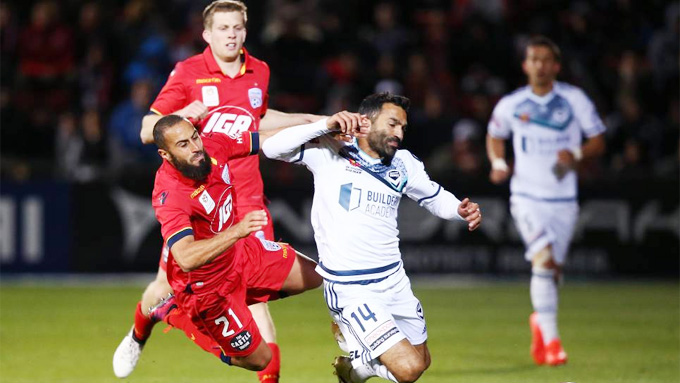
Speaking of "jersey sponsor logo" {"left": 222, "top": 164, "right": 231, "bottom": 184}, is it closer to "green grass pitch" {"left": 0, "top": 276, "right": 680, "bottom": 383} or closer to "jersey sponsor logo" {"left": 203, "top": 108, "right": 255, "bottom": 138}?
"jersey sponsor logo" {"left": 203, "top": 108, "right": 255, "bottom": 138}

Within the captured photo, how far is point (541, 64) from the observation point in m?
9.70

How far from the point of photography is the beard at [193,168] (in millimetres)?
6758

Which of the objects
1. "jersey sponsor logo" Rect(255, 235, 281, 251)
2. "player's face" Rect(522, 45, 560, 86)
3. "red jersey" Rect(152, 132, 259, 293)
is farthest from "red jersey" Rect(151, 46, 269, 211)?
"player's face" Rect(522, 45, 560, 86)

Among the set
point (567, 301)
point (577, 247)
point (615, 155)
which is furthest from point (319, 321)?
point (615, 155)

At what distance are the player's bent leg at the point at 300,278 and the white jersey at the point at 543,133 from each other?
2.93 metres

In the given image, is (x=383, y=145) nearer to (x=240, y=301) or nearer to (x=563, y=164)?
(x=240, y=301)

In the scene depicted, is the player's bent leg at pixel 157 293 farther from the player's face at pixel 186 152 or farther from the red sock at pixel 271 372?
the player's face at pixel 186 152

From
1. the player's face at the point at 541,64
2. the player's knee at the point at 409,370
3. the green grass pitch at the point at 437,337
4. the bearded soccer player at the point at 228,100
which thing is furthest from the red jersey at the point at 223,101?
the player's face at the point at 541,64

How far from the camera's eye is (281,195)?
15.3 meters

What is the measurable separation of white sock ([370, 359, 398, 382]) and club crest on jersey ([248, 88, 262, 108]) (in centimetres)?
215

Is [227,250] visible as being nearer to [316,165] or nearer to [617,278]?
[316,165]

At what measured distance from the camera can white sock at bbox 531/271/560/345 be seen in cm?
948

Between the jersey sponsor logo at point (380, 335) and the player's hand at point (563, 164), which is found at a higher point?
the player's hand at point (563, 164)

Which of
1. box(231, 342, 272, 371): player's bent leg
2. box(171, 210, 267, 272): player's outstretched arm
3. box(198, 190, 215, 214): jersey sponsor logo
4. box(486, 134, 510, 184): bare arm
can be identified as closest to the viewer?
box(171, 210, 267, 272): player's outstretched arm
